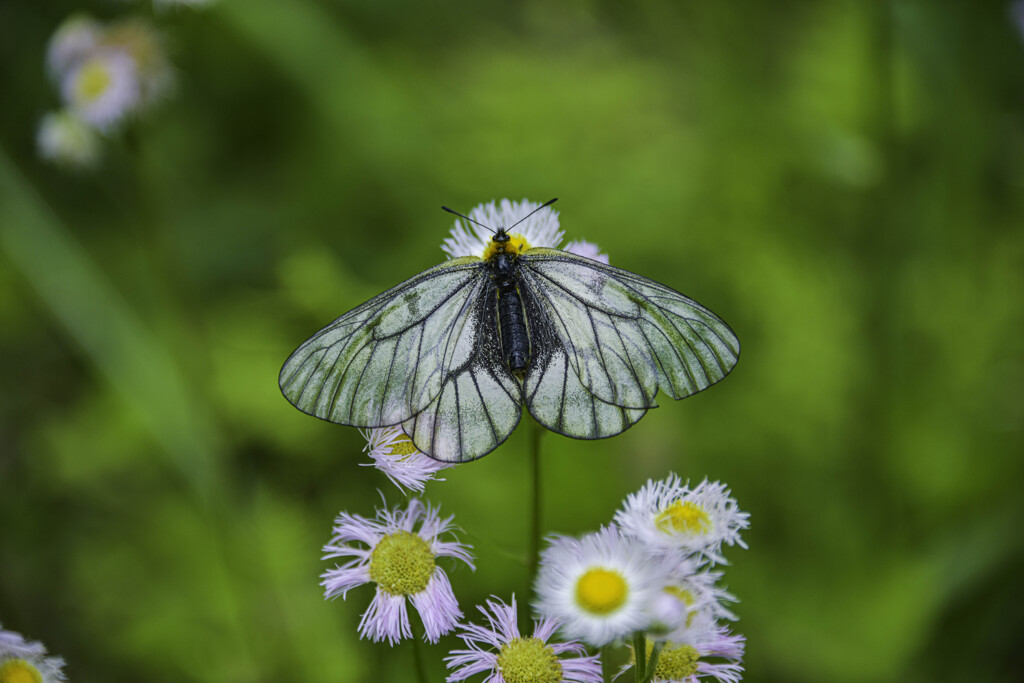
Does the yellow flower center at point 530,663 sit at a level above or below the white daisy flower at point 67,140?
below

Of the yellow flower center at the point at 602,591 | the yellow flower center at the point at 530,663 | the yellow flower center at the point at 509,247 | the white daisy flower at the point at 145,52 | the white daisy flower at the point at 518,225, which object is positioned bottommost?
the yellow flower center at the point at 530,663

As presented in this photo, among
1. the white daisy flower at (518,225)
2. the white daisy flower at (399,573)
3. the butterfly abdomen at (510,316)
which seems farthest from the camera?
the white daisy flower at (518,225)

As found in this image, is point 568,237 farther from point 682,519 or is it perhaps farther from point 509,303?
point 682,519

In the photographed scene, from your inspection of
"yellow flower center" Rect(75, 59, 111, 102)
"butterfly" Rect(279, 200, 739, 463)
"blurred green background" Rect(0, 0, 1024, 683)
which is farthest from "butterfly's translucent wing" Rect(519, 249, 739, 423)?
"yellow flower center" Rect(75, 59, 111, 102)

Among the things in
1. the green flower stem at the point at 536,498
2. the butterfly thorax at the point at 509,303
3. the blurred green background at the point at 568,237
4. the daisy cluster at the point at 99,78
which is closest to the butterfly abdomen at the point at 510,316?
the butterfly thorax at the point at 509,303

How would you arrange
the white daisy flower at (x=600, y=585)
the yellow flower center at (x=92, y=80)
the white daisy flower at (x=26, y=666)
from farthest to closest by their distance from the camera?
the yellow flower center at (x=92, y=80) → the white daisy flower at (x=26, y=666) → the white daisy flower at (x=600, y=585)

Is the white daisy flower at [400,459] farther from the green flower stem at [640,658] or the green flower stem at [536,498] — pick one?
the green flower stem at [640,658]

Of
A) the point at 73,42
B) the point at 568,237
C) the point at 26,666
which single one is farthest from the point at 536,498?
the point at 73,42
